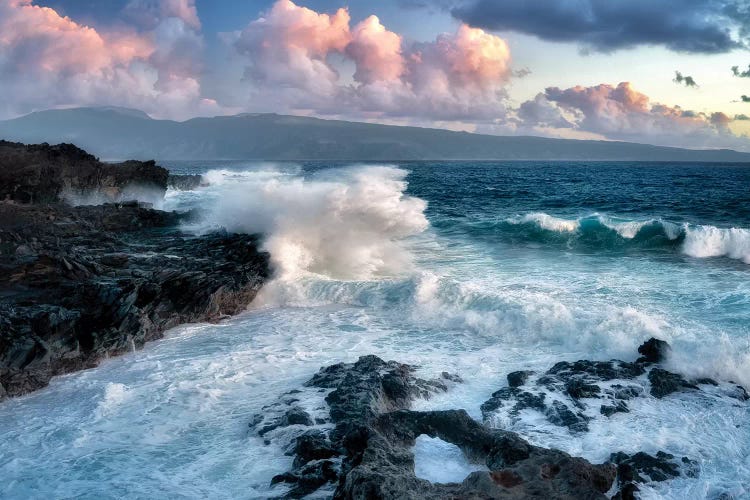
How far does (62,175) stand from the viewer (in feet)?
84.8

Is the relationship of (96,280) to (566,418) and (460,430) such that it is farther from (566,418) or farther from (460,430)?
(566,418)

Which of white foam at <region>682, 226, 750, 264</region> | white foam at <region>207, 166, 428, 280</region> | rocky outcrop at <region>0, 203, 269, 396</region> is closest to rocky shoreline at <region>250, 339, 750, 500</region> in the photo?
rocky outcrop at <region>0, 203, 269, 396</region>

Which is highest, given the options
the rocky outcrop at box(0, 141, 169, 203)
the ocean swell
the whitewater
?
the rocky outcrop at box(0, 141, 169, 203)

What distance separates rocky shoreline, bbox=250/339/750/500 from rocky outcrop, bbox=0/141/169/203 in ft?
68.7

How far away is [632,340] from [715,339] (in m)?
1.51

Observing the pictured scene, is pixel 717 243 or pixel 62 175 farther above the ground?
pixel 62 175

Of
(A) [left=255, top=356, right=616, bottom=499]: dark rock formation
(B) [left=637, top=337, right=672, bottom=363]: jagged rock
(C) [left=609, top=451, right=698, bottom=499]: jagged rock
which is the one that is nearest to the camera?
(A) [left=255, top=356, right=616, bottom=499]: dark rock formation

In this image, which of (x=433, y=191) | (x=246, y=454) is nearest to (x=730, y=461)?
(x=246, y=454)

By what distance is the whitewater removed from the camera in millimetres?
7145

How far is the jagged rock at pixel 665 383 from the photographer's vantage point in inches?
357

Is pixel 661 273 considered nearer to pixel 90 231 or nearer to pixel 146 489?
pixel 146 489

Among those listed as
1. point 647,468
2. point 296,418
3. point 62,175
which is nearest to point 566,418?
point 647,468

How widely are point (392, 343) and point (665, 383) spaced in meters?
5.40

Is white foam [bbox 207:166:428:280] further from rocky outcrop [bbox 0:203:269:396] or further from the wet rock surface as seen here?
the wet rock surface
